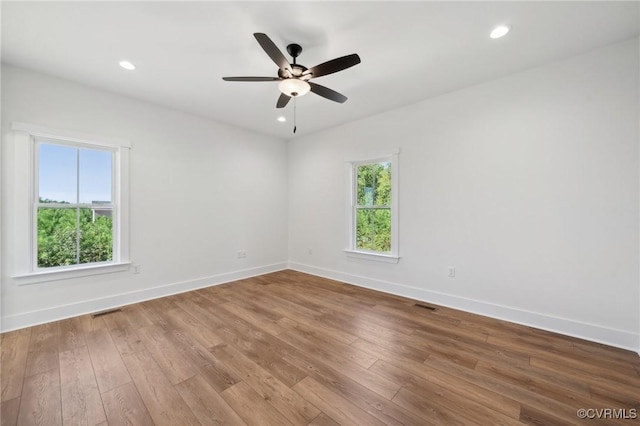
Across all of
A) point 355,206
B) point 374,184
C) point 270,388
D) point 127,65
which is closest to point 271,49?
point 127,65

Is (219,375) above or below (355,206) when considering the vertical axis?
below

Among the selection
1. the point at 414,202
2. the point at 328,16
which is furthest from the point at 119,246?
the point at 414,202

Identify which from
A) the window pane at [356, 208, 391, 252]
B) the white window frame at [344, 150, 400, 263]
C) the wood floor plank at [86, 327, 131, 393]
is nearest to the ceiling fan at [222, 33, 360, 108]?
the white window frame at [344, 150, 400, 263]

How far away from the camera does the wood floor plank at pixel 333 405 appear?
5.04 ft

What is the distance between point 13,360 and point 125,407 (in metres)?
1.41

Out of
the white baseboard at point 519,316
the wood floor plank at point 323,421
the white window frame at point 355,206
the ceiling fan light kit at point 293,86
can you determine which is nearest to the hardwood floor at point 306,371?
the wood floor plank at point 323,421

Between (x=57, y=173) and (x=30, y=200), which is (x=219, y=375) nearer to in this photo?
(x=30, y=200)

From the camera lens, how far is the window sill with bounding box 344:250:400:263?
3859 mm

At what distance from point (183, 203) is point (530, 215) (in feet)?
15.5

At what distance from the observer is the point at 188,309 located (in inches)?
127

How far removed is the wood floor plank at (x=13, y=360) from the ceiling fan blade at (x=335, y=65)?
10.8 ft

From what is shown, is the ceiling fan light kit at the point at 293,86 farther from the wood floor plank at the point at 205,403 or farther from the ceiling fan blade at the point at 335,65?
the wood floor plank at the point at 205,403

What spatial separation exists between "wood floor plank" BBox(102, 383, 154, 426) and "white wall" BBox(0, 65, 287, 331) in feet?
6.52

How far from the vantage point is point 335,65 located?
6.91 ft
